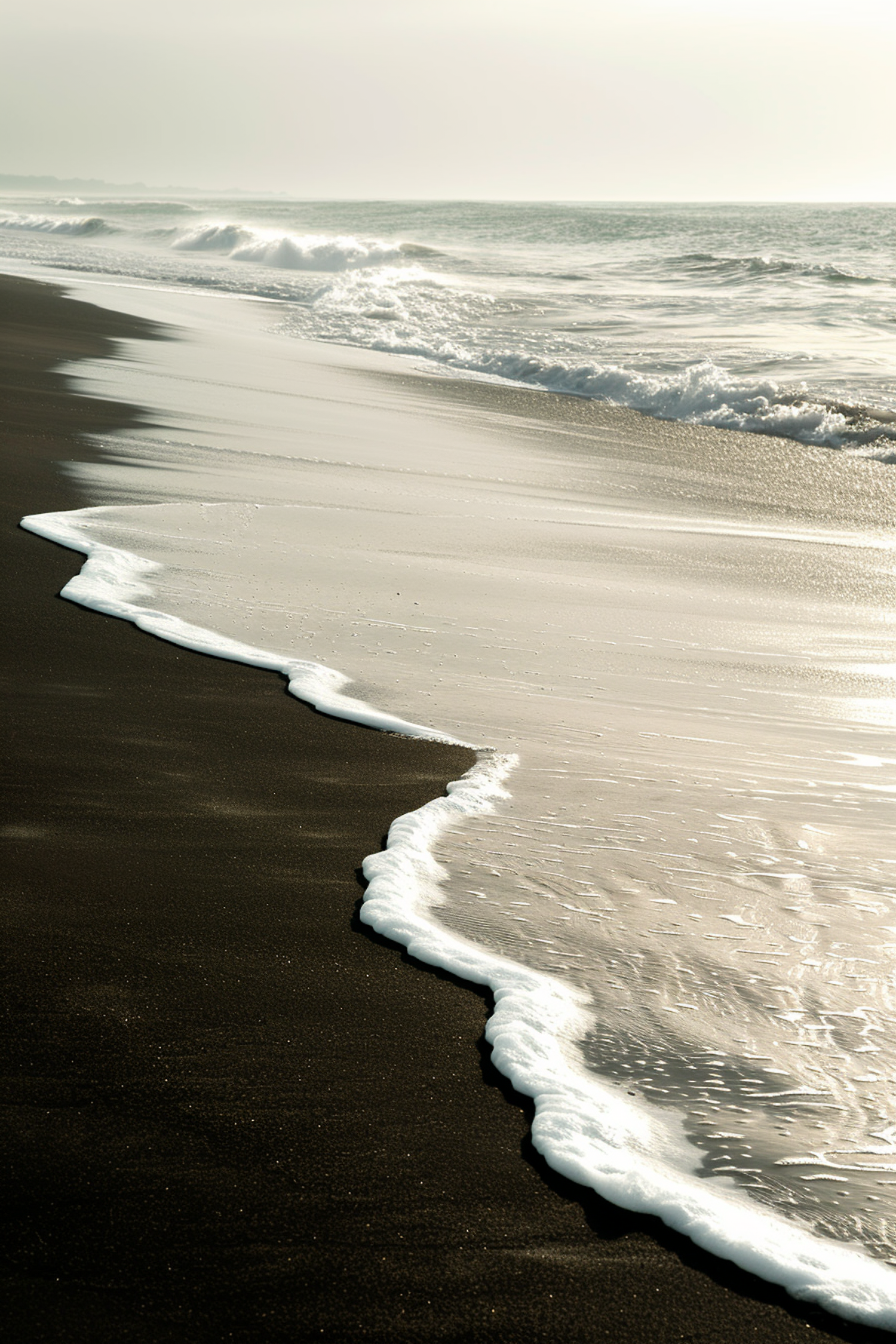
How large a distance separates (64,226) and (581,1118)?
42411 mm

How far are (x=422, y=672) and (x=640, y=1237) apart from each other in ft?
7.59

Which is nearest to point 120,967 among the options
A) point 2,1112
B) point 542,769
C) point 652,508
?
point 2,1112

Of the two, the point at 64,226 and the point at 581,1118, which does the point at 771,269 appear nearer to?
the point at 581,1118

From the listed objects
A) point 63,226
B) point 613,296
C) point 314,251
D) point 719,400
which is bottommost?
point 719,400

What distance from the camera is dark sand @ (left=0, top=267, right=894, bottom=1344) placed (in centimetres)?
137

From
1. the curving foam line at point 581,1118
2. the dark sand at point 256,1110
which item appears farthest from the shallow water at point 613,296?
the dark sand at point 256,1110

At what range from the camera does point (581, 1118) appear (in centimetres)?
173

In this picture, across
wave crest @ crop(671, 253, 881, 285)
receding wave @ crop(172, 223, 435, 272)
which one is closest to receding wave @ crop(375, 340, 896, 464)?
wave crest @ crop(671, 253, 881, 285)

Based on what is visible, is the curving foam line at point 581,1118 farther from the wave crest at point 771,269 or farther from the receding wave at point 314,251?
the receding wave at point 314,251

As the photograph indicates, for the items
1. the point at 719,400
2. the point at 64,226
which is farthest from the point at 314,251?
the point at 719,400

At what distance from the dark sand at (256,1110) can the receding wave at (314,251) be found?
27273 millimetres

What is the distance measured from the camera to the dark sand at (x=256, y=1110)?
1369mm

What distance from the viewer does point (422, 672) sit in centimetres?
369

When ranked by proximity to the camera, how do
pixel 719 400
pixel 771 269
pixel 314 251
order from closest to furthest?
pixel 719 400 → pixel 771 269 → pixel 314 251
